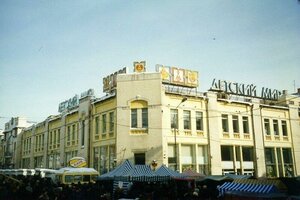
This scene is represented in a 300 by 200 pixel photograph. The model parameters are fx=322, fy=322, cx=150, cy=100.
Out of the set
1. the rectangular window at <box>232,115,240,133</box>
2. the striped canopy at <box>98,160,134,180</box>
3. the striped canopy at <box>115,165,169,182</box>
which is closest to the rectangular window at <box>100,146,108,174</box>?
the striped canopy at <box>98,160,134,180</box>

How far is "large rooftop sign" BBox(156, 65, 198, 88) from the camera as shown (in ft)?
115

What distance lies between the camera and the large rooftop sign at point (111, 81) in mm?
35562

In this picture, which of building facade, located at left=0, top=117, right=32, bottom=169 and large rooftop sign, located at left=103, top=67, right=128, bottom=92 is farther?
building facade, located at left=0, top=117, right=32, bottom=169

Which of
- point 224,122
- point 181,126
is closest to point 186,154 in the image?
point 181,126

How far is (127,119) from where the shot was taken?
1288 inches

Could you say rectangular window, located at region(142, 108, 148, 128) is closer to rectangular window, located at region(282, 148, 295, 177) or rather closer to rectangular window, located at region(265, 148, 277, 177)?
rectangular window, located at region(265, 148, 277, 177)

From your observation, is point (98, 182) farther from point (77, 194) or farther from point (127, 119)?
point (127, 119)

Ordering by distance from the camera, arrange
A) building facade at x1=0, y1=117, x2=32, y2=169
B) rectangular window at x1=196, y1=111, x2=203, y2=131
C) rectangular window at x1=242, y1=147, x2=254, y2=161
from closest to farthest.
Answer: rectangular window at x1=196, y1=111, x2=203, y2=131, rectangular window at x1=242, y1=147, x2=254, y2=161, building facade at x1=0, y1=117, x2=32, y2=169

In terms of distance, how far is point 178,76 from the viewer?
3622 cm

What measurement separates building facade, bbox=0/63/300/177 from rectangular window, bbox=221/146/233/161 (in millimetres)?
113

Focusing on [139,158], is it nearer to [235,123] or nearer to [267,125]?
[235,123]

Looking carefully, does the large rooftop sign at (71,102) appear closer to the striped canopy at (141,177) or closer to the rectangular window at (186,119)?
the rectangular window at (186,119)

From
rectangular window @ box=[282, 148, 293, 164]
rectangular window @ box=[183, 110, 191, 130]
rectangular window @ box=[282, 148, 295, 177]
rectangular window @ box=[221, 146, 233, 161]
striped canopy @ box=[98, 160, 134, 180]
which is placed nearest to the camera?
striped canopy @ box=[98, 160, 134, 180]

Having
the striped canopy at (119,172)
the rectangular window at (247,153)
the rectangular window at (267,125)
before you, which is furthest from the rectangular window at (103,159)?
the rectangular window at (267,125)
